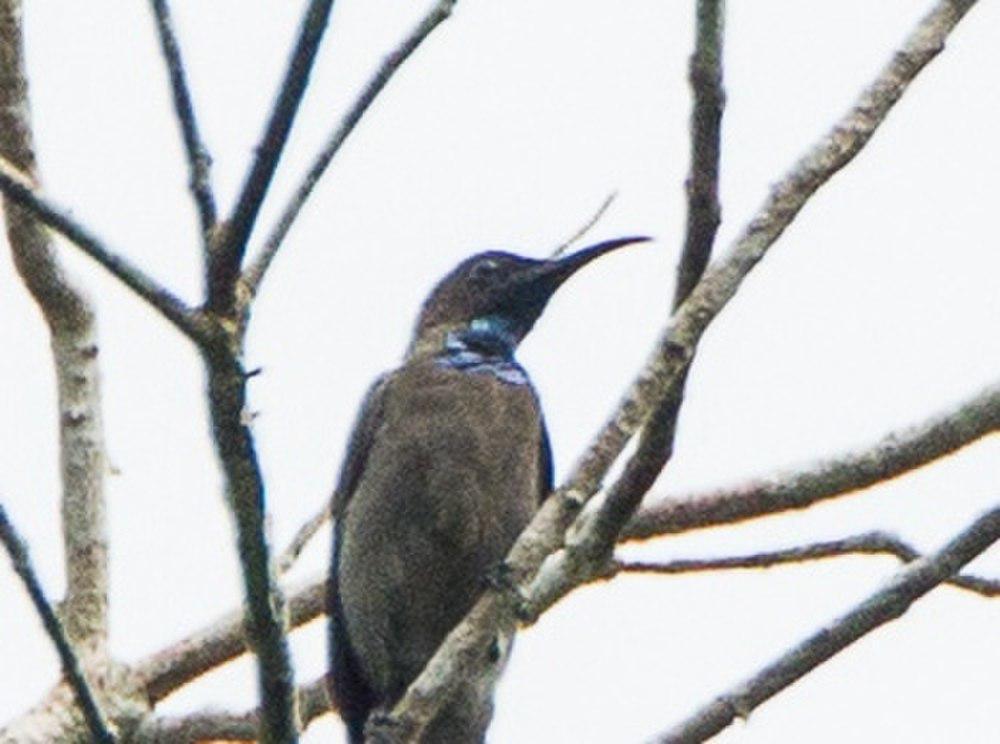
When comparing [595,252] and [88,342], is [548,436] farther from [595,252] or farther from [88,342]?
[88,342]

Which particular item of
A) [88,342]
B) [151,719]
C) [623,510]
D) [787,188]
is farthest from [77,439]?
[787,188]

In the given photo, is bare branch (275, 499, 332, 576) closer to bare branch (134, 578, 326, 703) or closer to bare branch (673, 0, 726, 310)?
bare branch (134, 578, 326, 703)

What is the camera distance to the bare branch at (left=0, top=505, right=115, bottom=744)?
3.73 metres

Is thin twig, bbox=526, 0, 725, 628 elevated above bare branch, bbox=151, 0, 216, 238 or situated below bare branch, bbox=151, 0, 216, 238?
below

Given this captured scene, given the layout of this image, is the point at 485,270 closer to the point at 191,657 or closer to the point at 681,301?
A: the point at 191,657

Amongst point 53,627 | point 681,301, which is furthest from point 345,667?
point 53,627

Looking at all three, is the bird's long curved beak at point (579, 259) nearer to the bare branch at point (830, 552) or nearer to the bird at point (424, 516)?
the bird at point (424, 516)

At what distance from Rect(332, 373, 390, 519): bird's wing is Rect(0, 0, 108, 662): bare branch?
3.97 feet

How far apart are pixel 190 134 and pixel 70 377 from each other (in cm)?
223

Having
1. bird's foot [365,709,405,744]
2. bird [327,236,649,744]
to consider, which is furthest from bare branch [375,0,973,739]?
bird [327,236,649,744]

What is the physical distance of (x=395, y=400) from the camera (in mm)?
7043

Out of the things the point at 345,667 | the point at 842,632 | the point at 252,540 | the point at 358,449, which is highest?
the point at 252,540

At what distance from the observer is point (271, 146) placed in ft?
11.8

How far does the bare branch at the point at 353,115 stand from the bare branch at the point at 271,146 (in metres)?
0.35
